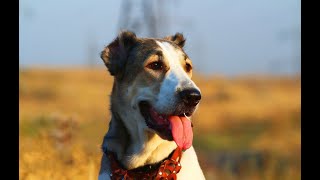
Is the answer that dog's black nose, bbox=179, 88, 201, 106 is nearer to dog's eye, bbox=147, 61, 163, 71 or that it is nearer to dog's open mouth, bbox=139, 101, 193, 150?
dog's open mouth, bbox=139, 101, 193, 150

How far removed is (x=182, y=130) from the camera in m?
4.95

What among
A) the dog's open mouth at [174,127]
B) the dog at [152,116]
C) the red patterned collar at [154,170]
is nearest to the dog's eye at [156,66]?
the dog at [152,116]

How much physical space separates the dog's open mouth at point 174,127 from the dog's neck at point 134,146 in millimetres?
162

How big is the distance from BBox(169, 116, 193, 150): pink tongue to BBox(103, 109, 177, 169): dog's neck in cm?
17

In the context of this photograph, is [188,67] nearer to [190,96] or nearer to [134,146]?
[190,96]

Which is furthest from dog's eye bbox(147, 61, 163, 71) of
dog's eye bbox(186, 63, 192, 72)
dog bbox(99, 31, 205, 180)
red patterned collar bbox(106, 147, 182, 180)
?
red patterned collar bbox(106, 147, 182, 180)

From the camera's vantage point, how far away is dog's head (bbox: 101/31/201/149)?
4.92 m

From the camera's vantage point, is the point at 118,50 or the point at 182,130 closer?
the point at 182,130

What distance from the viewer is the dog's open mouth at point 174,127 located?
4930 mm

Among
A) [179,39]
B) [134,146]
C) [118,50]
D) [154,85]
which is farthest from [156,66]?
[179,39]

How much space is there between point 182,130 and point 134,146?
18.8 inches

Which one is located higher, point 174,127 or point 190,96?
point 190,96
